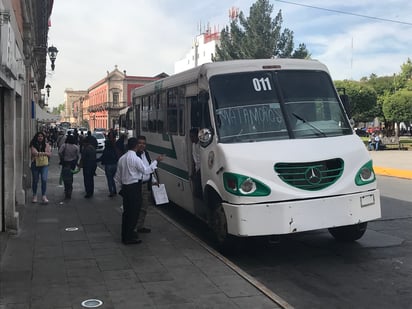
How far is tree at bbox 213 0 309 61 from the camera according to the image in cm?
5350

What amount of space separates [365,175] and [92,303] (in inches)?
161

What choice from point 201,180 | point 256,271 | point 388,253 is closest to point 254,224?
point 256,271

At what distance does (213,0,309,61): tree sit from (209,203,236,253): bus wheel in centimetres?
4741

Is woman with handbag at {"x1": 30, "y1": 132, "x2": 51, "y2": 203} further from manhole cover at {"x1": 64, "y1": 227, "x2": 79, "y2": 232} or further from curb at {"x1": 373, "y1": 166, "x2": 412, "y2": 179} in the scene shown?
curb at {"x1": 373, "y1": 166, "x2": 412, "y2": 179}

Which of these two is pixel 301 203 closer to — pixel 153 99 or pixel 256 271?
pixel 256 271

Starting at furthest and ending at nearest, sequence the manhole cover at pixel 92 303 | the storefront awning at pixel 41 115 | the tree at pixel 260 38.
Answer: the tree at pixel 260 38 → the storefront awning at pixel 41 115 → the manhole cover at pixel 92 303

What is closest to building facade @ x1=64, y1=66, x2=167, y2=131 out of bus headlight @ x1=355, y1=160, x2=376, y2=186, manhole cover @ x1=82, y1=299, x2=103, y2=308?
bus headlight @ x1=355, y1=160, x2=376, y2=186

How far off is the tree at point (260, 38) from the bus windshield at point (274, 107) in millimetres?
46533

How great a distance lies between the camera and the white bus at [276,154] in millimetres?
6430

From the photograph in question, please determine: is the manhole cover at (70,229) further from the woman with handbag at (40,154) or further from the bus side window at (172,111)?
the woman with handbag at (40,154)

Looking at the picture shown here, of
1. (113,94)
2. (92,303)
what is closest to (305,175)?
(92,303)

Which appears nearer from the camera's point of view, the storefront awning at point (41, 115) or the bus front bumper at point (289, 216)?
the bus front bumper at point (289, 216)

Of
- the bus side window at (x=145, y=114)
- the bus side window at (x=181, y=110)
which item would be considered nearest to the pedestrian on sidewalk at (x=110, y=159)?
the bus side window at (x=145, y=114)

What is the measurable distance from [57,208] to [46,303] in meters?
6.31
